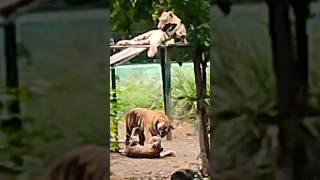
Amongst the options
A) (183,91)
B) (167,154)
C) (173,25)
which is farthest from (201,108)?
(167,154)

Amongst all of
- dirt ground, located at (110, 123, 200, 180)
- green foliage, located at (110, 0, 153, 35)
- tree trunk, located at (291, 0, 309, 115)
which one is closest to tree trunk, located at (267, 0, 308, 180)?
tree trunk, located at (291, 0, 309, 115)

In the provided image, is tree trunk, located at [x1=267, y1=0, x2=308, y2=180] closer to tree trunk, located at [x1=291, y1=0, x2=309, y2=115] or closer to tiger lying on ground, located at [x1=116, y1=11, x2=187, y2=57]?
tree trunk, located at [x1=291, y1=0, x2=309, y2=115]

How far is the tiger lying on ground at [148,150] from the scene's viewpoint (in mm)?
3545

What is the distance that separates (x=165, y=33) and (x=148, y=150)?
3.26 ft

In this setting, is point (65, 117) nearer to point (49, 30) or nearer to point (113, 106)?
point (49, 30)

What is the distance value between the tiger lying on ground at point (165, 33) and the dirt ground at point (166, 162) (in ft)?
2.13

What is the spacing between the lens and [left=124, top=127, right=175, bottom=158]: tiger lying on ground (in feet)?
11.6

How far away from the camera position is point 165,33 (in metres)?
2.81

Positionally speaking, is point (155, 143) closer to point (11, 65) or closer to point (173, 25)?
point (173, 25)

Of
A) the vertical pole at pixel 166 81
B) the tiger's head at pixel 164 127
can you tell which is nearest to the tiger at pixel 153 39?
the vertical pole at pixel 166 81

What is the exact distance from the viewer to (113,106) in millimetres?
3391

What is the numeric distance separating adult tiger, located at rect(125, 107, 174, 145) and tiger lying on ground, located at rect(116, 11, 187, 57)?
0.64m

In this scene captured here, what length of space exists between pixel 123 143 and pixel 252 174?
2278 millimetres

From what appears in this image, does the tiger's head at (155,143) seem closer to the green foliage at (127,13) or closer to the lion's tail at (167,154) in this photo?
the lion's tail at (167,154)
